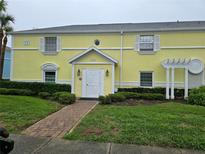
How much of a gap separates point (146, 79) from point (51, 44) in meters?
8.73

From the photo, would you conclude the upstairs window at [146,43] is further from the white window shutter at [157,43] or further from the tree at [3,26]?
the tree at [3,26]

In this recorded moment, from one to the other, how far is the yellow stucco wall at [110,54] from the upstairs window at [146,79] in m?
0.37

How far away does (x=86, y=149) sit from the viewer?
198 inches

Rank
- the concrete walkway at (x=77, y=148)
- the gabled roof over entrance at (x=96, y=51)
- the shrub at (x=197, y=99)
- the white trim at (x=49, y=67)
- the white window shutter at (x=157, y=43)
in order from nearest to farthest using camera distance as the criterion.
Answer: the concrete walkway at (x=77, y=148) < the shrub at (x=197, y=99) < the gabled roof over entrance at (x=96, y=51) < the white window shutter at (x=157, y=43) < the white trim at (x=49, y=67)

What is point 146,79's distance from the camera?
1703 cm

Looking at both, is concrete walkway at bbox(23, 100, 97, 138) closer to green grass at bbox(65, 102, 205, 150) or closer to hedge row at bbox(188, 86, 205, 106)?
green grass at bbox(65, 102, 205, 150)

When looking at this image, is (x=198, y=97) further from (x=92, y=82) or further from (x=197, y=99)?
(x=92, y=82)

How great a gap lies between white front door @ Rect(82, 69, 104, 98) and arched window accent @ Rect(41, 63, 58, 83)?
3203 millimetres

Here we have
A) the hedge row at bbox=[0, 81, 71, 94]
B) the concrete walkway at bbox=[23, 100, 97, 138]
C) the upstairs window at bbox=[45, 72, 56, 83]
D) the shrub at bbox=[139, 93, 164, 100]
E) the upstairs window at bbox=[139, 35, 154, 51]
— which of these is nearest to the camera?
the concrete walkway at bbox=[23, 100, 97, 138]

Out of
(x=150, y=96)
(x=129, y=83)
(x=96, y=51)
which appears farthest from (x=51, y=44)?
(x=150, y=96)

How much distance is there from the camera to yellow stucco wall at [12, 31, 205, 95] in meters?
16.4

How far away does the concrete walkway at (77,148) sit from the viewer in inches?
192

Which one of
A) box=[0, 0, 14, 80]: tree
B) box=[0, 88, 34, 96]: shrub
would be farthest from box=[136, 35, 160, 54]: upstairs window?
box=[0, 0, 14, 80]: tree

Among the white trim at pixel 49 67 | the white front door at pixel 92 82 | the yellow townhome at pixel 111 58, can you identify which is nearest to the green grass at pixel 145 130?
the white front door at pixel 92 82
